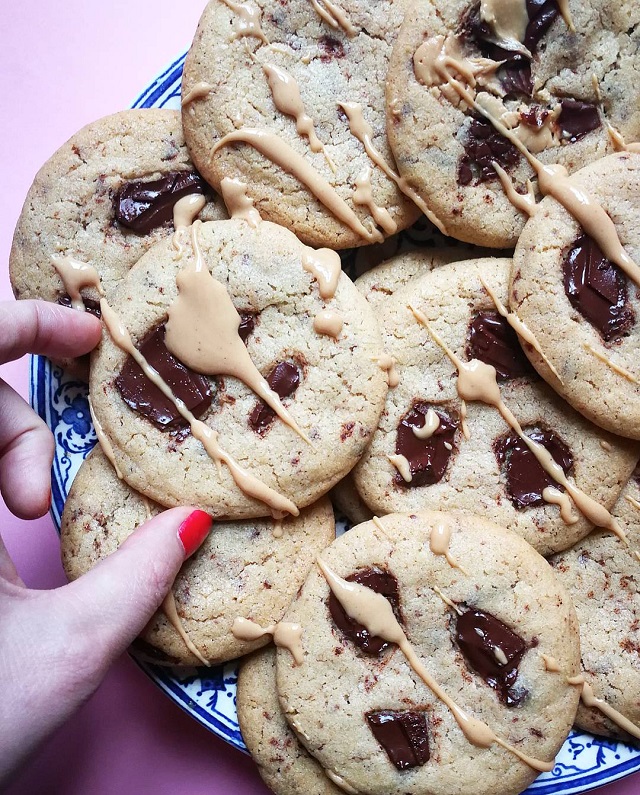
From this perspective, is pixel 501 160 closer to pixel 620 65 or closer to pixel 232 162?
pixel 620 65

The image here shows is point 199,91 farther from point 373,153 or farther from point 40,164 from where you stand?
point 40,164

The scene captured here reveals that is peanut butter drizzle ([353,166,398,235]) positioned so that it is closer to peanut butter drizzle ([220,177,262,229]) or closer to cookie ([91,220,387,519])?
cookie ([91,220,387,519])

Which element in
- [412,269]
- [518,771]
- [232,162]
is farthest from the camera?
[412,269]

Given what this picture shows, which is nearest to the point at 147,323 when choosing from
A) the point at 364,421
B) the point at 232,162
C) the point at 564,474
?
the point at 232,162

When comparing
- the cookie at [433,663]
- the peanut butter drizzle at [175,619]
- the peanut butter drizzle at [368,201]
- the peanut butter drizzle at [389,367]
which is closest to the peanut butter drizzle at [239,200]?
the peanut butter drizzle at [368,201]

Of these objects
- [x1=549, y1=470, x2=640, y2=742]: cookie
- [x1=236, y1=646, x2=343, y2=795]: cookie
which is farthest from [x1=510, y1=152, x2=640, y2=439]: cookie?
[x1=236, y1=646, x2=343, y2=795]: cookie

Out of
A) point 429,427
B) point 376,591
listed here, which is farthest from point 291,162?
point 376,591
